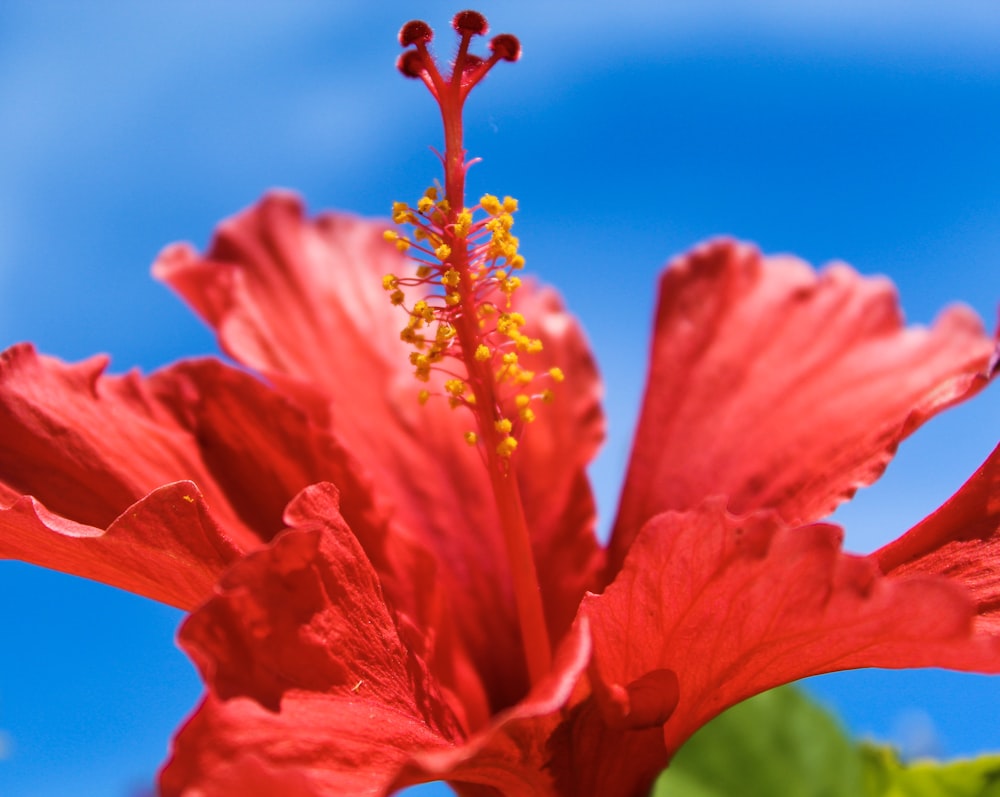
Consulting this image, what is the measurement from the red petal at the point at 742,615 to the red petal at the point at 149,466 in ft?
1.18

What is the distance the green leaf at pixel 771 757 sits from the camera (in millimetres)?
1210

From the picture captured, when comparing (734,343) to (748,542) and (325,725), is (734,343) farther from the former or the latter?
(325,725)

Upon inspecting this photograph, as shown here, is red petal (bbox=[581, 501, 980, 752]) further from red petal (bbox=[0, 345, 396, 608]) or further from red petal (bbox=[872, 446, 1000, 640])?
red petal (bbox=[0, 345, 396, 608])

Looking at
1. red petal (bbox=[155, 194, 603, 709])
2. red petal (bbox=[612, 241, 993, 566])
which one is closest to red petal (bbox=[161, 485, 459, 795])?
red petal (bbox=[155, 194, 603, 709])

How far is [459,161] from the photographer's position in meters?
1.30

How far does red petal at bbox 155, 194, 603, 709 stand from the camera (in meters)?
1.58

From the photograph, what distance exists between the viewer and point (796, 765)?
123 cm

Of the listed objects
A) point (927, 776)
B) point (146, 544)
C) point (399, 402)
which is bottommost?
point (927, 776)

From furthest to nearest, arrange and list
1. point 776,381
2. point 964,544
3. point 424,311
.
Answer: point 776,381 → point 424,311 → point 964,544

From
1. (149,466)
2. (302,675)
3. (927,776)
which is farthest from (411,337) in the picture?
(927,776)

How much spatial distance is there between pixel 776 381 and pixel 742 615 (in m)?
0.70

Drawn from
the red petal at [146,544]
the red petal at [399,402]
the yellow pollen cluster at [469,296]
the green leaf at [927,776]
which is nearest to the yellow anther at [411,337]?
the yellow pollen cluster at [469,296]

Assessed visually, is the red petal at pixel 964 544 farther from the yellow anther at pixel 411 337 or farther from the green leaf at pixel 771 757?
the yellow anther at pixel 411 337

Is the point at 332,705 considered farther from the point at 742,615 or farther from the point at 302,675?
the point at 742,615
